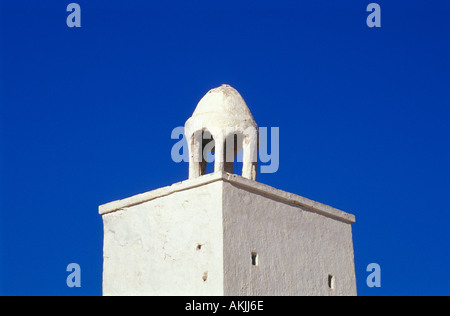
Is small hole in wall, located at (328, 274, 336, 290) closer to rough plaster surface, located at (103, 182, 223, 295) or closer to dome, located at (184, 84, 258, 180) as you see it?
dome, located at (184, 84, 258, 180)

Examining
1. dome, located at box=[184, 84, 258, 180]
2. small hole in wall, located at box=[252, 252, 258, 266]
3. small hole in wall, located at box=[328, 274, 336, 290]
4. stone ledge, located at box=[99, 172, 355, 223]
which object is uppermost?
dome, located at box=[184, 84, 258, 180]

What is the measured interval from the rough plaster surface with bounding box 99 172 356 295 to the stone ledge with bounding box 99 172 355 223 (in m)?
0.02

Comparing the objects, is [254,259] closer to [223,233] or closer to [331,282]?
[223,233]

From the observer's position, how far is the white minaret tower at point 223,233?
591 inches

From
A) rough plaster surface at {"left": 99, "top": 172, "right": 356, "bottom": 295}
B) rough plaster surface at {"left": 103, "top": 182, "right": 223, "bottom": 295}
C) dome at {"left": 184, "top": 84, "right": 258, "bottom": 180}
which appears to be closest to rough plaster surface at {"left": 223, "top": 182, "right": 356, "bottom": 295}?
rough plaster surface at {"left": 99, "top": 172, "right": 356, "bottom": 295}

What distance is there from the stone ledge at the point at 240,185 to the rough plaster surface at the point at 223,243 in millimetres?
17

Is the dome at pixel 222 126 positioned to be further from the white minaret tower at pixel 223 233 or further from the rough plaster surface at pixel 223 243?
the rough plaster surface at pixel 223 243

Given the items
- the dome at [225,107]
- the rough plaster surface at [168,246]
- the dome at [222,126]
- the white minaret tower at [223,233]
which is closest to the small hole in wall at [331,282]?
the white minaret tower at [223,233]

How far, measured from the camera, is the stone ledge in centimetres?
1520

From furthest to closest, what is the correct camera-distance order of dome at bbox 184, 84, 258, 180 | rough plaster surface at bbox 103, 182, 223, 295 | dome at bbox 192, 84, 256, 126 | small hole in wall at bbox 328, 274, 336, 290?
small hole in wall at bbox 328, 274, 336, 290 < dome at bbox 192, 84, 256, 126 < dome at bbox 184, 84, 258, 180 < rough plaster surface at bbox 103, 182, 223, 295

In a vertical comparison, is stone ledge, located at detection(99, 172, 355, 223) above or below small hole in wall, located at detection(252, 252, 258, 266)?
above
